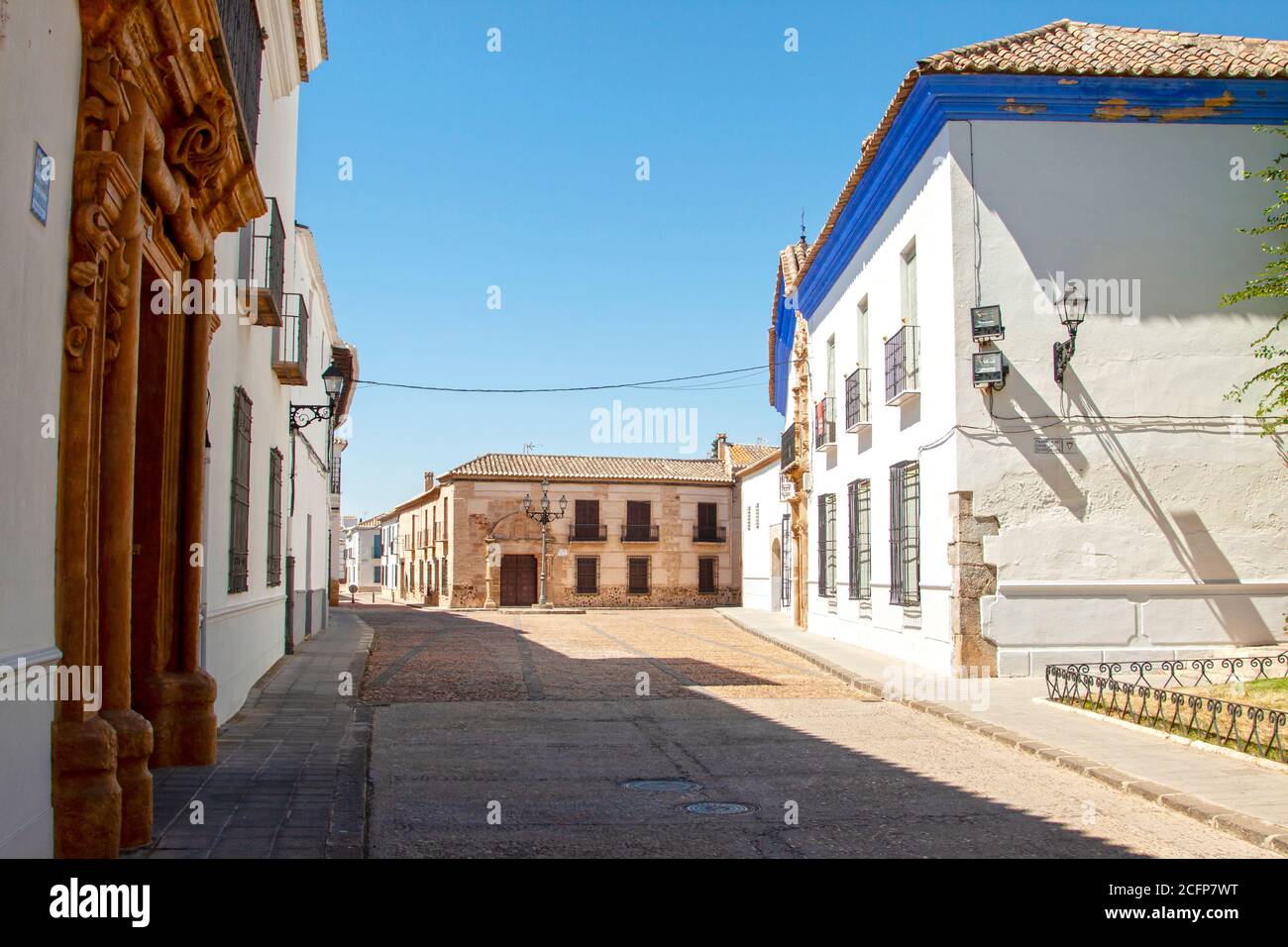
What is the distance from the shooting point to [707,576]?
153 ft

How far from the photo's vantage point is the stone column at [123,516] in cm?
495

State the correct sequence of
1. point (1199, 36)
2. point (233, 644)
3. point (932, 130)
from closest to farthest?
1. point (233, 644)
2. point (932, 130)
3. point (1199, 36)

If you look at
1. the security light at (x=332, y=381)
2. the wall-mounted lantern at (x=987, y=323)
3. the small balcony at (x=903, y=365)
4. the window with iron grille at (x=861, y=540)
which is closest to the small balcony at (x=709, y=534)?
the window with iron grille at (x=861, y=540)

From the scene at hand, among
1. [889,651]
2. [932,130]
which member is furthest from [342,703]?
[932,130]

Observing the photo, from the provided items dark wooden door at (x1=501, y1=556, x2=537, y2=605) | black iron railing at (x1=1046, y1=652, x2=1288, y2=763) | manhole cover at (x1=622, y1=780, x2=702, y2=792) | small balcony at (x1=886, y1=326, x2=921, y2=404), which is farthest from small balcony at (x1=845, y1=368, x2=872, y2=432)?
dark wooden door at (x1=501, y1=556, x2=537, y2=605)

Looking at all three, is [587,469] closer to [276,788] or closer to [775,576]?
[775,576]

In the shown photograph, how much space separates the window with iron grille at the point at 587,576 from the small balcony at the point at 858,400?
28.5 meters

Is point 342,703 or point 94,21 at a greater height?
point 94,21

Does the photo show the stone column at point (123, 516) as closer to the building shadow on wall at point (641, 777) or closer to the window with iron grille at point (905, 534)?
the building shadow on wall at point (641, 777)

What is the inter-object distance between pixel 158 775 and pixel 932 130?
10435mm

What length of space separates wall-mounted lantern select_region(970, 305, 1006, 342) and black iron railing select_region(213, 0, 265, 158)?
7294 millimetres

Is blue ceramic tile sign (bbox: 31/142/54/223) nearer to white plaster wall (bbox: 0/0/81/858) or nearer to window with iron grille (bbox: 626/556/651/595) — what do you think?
white plaster wall (bbox: 0/0/81/858)

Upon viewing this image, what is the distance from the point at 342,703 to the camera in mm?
10398
